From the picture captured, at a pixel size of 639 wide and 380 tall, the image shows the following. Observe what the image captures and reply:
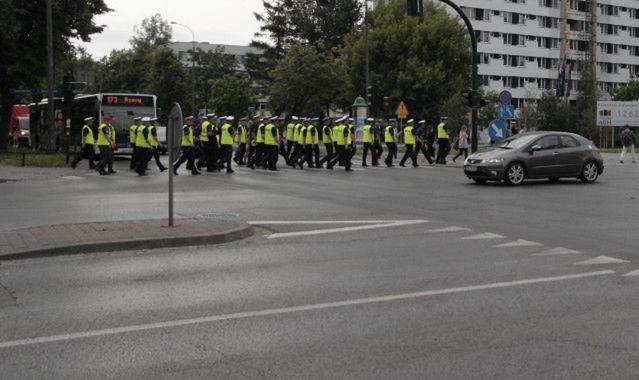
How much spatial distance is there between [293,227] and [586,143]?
12302 mm

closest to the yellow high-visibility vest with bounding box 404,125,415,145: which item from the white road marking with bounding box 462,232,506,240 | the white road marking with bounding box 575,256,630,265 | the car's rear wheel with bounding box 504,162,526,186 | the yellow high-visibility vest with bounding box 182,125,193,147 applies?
the yellow high-visibility vest with bounding box 182,125,193,147

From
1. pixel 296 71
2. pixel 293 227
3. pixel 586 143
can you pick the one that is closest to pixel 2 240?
pixel 293 227

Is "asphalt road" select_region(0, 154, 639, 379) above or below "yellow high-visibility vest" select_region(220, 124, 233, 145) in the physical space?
below

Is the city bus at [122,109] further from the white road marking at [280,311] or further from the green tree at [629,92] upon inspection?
the green tree at [629,92]

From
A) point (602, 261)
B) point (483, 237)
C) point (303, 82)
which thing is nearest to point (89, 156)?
point (483, 237)

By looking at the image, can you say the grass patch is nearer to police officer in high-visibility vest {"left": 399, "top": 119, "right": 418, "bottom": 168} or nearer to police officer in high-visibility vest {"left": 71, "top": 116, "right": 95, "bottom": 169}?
police officer in high-visibility vest {"left": 71, "top": 116, "right": 95, "bottom": 169}

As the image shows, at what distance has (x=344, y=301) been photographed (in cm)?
714

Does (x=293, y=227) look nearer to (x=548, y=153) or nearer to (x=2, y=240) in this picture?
(x=2, y=240)

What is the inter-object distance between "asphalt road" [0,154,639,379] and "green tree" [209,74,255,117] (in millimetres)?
56418

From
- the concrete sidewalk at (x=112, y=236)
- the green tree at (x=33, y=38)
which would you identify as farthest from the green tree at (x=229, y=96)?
the concrete sidewalk at (x=112, y=236)

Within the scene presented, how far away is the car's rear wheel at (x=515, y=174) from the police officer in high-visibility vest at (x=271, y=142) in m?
8.26

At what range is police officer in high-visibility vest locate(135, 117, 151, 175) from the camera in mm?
24578

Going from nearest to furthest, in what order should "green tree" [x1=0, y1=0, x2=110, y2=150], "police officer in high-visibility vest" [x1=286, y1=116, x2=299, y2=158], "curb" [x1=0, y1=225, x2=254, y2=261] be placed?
"curb" [x1=0, y1=225, x2=254, y2=261] < "police officer in high-visibility vest" [x1=286, y1=116, x2=299, y2=158] < "green tree" [x1=0, y1=0, x2=110, y2=150]

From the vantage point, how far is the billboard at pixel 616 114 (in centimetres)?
5628
